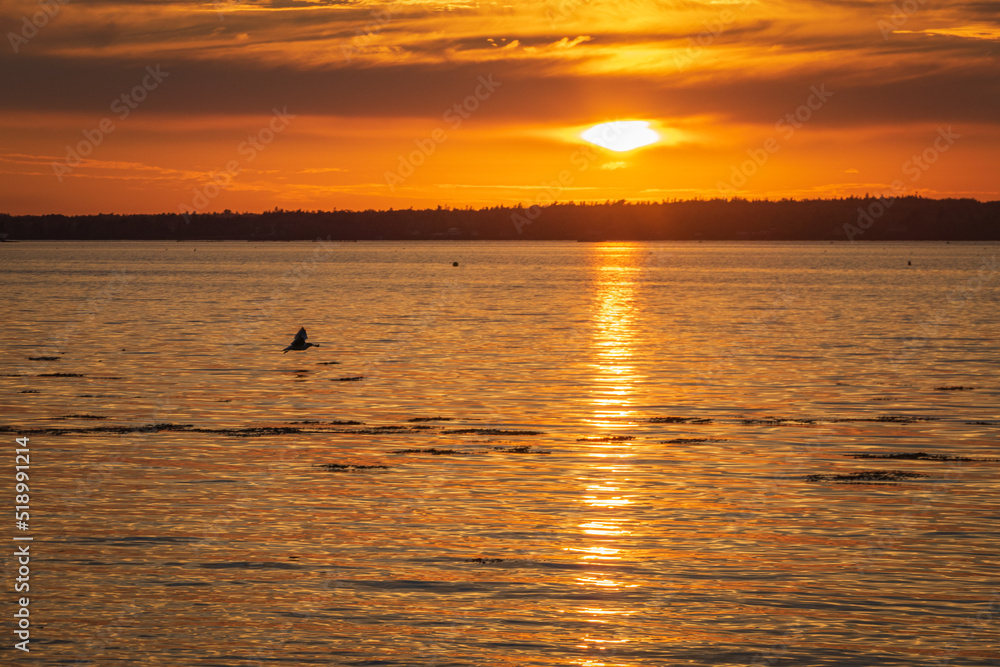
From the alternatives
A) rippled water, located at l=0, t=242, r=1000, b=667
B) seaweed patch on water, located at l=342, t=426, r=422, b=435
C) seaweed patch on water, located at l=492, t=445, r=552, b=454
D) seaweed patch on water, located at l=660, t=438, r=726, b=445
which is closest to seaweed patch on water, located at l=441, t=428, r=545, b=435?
rippled water, located at l=0, t=242, r=1000, b=667

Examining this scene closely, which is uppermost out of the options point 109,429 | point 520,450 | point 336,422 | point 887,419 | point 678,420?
point 109,429

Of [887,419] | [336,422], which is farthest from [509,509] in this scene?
[887,419]

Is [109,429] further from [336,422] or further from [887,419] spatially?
[887,419]

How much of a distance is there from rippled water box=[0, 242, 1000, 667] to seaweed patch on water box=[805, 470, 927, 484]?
0.22 m

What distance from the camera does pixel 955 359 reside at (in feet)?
170

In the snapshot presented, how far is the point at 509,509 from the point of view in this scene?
21.7 meters

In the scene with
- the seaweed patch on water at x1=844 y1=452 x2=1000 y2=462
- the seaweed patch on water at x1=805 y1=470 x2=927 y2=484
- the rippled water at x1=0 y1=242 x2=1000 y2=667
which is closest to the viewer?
the rippled water at x1=0 y1=242 x2=1000 y2=667

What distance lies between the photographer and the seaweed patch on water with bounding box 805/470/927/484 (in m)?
24.4

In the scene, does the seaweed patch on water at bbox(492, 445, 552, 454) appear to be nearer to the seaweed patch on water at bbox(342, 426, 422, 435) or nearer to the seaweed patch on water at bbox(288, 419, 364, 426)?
the seaweed patch on water at bbox(342, 426, 422, 435)

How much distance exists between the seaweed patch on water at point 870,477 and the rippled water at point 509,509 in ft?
0.73

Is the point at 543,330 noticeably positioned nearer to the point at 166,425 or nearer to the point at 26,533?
the point at 166,425

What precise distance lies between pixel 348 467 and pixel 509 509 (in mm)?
5530

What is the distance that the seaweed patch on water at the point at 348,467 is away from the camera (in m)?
25.6

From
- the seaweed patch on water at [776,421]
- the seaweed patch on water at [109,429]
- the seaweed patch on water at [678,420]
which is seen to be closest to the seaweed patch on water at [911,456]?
the seaweed patch on water at [776,421]
